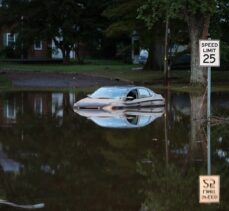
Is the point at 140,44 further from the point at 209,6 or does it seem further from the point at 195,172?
the point at 195,172

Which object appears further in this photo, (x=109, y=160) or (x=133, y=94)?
(x=133, y=94)

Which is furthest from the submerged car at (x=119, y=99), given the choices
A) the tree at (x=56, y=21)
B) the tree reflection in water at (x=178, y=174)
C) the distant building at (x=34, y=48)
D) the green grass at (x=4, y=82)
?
the distant building at (x=34, y=48)

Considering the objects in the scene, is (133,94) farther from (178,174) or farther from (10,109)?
(178,174)

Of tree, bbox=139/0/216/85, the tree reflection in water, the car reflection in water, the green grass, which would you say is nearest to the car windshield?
the car reflection in water

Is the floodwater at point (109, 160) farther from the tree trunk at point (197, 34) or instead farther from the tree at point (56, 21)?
the tree at point (56, 21)

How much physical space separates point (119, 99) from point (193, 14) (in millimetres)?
13526

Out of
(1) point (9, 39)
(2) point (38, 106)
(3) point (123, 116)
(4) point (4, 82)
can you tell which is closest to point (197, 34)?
(4) point (4, 82)

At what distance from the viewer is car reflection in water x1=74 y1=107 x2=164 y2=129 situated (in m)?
21.6

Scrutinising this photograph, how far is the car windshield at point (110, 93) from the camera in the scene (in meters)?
27.8

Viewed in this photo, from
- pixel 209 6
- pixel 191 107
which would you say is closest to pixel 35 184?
pixel 191 107

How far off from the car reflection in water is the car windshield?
0.94 meters

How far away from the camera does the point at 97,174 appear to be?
1283 centimetres

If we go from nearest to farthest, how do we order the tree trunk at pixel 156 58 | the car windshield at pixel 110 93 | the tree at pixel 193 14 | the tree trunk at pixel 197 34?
the car windshield at pixel 110 93
the tree at pixel 193 14
the tree trunk at pixel 197 34
the tree trunk at pixel 156 58

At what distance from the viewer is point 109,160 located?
48.4 feet
